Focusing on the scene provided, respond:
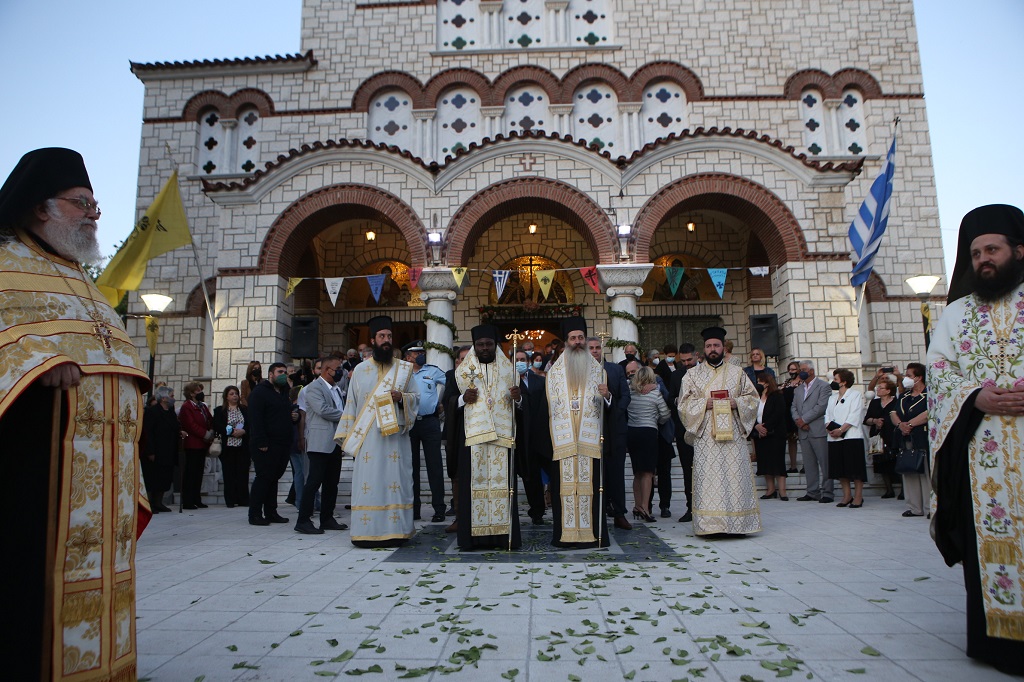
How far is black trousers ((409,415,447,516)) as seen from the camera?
28.0ft

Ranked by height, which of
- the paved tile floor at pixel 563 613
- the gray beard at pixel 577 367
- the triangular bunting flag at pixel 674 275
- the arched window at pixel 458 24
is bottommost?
the paved tile floor at pixel 563 613

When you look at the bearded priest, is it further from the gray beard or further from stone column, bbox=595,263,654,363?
stone column, bbox=595,263,654,363

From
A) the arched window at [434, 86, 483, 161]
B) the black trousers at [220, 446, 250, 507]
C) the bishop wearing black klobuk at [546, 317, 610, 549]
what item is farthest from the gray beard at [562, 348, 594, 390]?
the arched window at [434, 86, 483, 161]

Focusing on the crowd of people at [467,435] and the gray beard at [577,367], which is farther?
the gray beard at [577,367]

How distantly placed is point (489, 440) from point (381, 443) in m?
1.16

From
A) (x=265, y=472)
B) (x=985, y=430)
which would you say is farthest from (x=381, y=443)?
(x=985, y=430)

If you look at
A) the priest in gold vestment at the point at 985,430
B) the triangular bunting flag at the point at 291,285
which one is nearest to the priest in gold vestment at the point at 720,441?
the priest in gold vestment at the point at 985,430

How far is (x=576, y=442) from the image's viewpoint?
678cm

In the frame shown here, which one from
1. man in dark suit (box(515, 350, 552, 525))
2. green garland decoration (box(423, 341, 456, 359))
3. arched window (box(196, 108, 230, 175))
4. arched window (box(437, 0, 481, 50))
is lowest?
man in dark suit (box(515, 350, 552, 525))

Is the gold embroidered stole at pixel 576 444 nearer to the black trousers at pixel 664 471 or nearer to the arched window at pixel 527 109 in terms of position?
the black trousers at pixel 664 471

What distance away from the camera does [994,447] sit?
11.4 ft

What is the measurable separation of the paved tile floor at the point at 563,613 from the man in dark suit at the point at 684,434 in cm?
161

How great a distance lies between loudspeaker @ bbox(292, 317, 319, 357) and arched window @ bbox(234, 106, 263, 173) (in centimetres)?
525

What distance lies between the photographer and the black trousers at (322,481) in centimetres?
762
